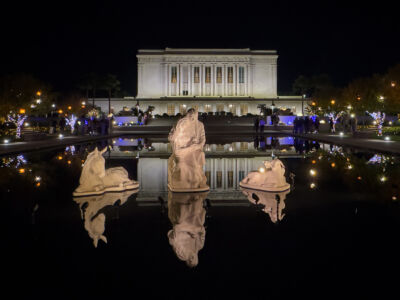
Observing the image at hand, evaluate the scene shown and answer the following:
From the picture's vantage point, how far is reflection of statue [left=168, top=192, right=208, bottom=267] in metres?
6.41

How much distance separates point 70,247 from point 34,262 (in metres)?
0.70

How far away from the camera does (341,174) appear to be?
14.5 meters

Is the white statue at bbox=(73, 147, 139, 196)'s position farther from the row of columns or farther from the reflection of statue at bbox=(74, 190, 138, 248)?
the row of columns

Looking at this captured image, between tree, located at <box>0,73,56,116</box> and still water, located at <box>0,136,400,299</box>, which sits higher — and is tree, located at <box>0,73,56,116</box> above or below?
above

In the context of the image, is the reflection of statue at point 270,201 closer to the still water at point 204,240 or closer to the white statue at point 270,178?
the still water at point 204,240

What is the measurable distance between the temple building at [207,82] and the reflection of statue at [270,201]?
229ft

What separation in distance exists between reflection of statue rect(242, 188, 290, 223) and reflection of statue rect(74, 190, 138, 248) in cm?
285

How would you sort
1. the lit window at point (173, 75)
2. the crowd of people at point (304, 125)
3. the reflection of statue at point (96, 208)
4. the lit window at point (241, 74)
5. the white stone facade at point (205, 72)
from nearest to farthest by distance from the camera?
the reflection of statue at point (96, 208) < the crowd of people at point (304, 125) < the white stone facade at point (205, 72) < the lit window at point (241, 74) < the lit window at point (173, 75)

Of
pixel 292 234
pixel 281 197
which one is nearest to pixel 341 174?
pixel 281 197

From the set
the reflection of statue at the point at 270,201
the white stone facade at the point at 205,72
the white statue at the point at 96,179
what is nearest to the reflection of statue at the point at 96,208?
the white statue at the point at 96,179

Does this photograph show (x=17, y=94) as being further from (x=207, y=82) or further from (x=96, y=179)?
(x=207, y=82)

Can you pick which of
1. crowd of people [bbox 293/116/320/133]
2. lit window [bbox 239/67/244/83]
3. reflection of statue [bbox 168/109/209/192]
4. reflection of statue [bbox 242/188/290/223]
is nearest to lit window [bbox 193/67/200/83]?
lit window [bbox 239/67/244/83]

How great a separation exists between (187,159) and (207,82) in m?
74.0

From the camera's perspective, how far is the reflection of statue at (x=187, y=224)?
6409 mm
